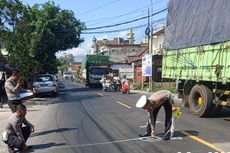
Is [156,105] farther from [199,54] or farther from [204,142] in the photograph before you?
[199,54]

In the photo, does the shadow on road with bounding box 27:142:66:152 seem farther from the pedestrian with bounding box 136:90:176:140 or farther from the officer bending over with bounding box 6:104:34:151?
the pedestrian with bounding box 136:90:176:140

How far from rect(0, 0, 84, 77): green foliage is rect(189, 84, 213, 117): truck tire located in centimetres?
1652

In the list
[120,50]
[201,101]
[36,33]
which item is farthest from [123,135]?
[120,50]

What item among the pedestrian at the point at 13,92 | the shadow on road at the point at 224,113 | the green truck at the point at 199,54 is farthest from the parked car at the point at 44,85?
the pedestrian at the point at 13,92

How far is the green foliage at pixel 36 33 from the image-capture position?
2984 cm

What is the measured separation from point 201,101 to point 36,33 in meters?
28.4

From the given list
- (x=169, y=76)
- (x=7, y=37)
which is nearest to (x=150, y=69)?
(x=7, y=37)

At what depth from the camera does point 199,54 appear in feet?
52.3

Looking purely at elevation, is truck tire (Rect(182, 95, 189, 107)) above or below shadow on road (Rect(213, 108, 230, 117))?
above

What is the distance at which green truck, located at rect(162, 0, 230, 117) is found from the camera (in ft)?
47.4

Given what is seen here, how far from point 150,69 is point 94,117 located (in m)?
22.5

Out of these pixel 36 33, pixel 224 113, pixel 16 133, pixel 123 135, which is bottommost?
pixel 123 135

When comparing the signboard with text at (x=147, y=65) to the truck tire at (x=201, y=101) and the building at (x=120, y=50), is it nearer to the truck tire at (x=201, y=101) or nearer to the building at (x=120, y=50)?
the truck tire at (x=201, y=101)

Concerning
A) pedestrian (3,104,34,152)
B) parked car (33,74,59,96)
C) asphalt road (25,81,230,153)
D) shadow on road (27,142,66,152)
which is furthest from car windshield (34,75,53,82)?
pedestrian (3,104,34,152)
